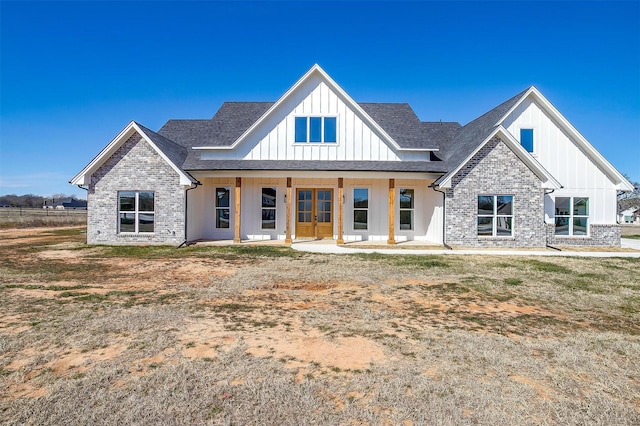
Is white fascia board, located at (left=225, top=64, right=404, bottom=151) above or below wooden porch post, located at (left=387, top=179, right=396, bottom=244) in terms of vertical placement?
above

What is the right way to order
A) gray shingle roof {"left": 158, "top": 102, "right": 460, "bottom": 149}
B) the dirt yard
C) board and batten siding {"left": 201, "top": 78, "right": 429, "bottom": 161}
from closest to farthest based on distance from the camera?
the dirt yard → board and batten siding {"left": 201, "top": 78, "right": 429, "bottom": 161} → gray shingle roof {"left": 158, "top": 102, "right": 460, "bottom": 149}

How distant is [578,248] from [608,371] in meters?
14.4

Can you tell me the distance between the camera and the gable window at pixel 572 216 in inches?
656

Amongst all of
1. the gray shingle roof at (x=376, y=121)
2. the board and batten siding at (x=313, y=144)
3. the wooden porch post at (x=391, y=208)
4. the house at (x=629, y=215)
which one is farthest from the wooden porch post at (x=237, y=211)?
the house at (x=629, y=215)

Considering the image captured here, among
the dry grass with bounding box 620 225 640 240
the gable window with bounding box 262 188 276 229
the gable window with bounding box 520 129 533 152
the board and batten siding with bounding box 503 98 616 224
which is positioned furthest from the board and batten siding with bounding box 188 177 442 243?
the dry grass with bounding box 620 225 640 240

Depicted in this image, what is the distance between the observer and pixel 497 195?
50.6 feet

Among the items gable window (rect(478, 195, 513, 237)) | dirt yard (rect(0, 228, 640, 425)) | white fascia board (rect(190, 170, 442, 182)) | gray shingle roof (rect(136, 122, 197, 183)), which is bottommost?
dirt yard (rect(0, 228, 640, 425))

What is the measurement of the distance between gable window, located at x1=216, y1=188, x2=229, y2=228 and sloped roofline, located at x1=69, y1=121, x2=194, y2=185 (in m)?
2.56

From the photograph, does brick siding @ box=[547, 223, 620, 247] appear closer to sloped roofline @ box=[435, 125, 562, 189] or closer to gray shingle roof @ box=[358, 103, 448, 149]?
sloped roofline @ box=[435, 125, 562, 189]

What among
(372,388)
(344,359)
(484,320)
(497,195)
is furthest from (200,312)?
Result: (497,195)

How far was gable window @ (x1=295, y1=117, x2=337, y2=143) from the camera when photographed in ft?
56.7

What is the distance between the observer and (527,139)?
17.3 metres

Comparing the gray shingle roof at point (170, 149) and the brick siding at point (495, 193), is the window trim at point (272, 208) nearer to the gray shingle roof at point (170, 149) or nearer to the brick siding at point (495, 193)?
the gray shingle roof at point (170, 149)

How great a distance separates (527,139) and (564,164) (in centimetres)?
209
